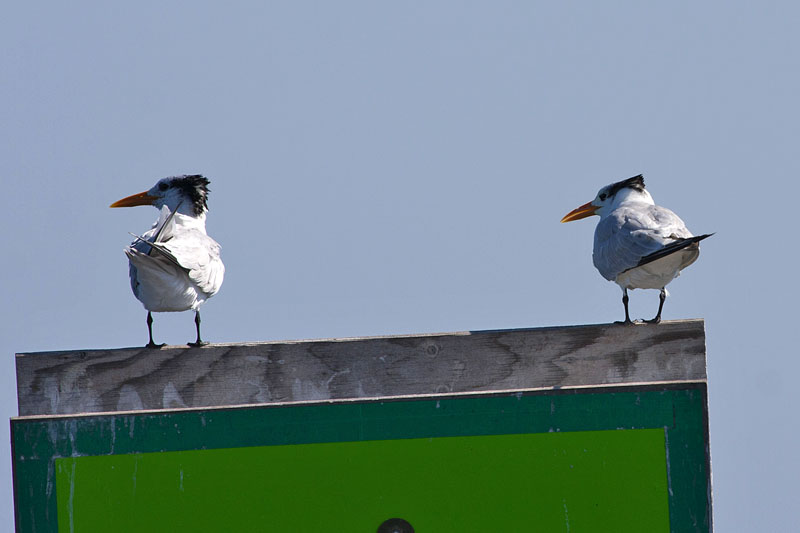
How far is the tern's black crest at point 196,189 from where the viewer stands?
27.0ft

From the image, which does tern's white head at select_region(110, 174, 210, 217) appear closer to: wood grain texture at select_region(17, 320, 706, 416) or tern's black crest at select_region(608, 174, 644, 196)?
tern's black crest at select_region(608, 174, 644, 196)

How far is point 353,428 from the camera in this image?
9.58 ft

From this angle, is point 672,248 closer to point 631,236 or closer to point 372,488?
point 631,236

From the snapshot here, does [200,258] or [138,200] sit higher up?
[138,200]

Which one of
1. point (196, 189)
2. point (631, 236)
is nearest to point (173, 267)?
point (196, 189)

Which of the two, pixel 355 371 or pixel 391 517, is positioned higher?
pixel 355 371

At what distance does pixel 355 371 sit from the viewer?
4.36 m

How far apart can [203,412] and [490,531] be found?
2.77 feet

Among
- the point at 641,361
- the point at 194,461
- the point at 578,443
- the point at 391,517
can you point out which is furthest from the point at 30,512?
the point at 641,361

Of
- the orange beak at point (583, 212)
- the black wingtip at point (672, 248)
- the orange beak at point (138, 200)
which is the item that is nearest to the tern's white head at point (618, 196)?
the orange beak at point (583, 212)

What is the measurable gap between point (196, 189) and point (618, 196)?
324cm

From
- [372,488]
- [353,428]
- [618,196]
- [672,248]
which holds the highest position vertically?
[618,196]

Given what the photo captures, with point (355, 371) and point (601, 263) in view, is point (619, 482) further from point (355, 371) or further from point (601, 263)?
point (601, 263)

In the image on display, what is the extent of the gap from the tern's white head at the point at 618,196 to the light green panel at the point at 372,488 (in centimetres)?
518
